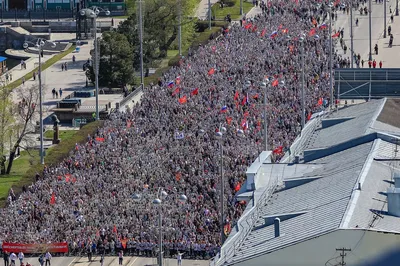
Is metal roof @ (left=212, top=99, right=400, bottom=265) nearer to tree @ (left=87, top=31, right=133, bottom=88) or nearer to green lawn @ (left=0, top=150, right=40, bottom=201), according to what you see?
green lawn @ (left=0, top=150, right=40, bottom=201)

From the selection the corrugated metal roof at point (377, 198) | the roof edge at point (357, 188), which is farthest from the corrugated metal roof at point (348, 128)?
the corrugated metal roof at point (377, 198)

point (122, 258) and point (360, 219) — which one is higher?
point (360, 219)

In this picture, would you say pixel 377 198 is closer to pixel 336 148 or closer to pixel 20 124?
pixel 336 148

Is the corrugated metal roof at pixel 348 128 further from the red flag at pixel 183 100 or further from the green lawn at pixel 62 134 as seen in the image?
the green lawn at pixel 62 134

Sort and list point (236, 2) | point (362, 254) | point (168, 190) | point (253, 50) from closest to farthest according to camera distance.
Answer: point (362, 254) → point (168, 190) → point (253, 50) → point (236, 2)

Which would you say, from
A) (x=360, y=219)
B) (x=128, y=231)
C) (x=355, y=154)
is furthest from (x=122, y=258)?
(x=360, y=219)

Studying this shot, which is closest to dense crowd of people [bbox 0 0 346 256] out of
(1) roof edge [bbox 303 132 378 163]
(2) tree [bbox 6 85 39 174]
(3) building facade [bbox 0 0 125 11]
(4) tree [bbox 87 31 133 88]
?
(1) roof edge [bbox 303 132 378 163]

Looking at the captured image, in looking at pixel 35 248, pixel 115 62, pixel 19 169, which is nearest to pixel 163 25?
pixel 115 62

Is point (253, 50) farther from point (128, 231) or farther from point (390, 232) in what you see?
point (390, 232)
